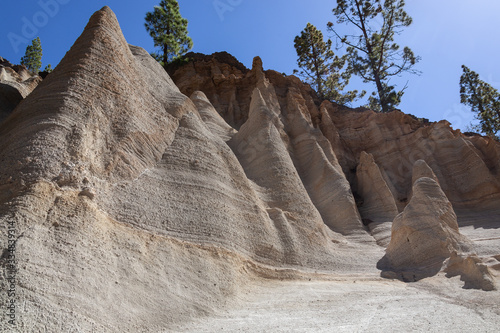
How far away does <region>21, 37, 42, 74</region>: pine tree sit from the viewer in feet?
124

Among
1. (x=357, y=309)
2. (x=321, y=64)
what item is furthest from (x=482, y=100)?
(x=357, y=309)

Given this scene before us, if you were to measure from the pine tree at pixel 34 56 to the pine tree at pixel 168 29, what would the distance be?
14.8m

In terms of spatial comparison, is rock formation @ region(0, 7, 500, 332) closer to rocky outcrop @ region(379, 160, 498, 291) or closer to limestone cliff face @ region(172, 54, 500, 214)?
rocky outcrop @ region(379, 160, 498, 291)

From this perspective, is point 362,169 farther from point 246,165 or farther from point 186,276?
point 186,276

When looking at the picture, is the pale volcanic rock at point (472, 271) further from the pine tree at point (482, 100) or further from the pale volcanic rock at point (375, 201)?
the pine tree at point (482, 100)

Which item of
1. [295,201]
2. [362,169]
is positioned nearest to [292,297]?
[295,201]

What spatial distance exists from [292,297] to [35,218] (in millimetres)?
5740

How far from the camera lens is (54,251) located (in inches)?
281

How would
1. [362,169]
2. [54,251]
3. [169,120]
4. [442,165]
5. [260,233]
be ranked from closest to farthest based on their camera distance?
[54,251] < [260,233] < [169,120] < [362,169] < [442,165]

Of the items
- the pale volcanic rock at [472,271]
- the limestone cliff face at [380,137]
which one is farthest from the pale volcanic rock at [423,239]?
the limestone cliff face at [380,137]

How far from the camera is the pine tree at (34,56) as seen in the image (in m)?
37.7

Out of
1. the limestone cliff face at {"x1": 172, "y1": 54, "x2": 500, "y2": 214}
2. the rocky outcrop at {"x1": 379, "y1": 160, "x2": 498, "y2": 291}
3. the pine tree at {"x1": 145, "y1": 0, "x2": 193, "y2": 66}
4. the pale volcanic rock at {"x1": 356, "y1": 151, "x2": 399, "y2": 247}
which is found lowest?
the rocky outcrop at {"x1": 379, "y1": 160, "x2": 498, "y2": 291}

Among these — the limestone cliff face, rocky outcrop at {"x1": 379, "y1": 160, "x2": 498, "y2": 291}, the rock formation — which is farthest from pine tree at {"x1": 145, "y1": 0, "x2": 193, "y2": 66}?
rocky outcrop at {"x1": 379, "y1": 160, "x2": 498, "y2": 291}

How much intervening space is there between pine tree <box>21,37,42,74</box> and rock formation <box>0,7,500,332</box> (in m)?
25.6
